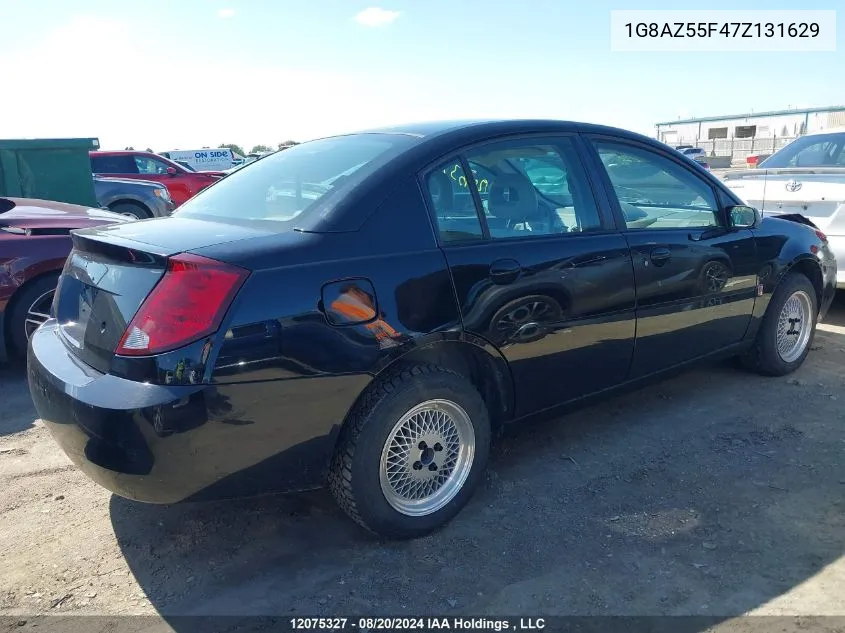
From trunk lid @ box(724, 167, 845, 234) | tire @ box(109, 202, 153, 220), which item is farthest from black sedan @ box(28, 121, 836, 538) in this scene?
tire @ box(109, 202, 153, 220)

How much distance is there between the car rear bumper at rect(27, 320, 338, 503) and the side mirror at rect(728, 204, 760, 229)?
8.97ft

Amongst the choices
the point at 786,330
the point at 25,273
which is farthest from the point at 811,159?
the point at 25,273

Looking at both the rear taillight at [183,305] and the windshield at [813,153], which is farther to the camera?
the windshield at [813,153]

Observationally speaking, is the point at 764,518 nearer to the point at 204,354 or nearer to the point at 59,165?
the point at 204,354

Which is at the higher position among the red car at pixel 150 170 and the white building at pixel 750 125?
the white building at pixel 750 125

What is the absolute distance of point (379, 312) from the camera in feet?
8.25

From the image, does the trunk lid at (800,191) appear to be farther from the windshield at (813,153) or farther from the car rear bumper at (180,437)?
the car rear bumper at (180,437)

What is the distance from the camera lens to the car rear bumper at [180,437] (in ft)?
7.26

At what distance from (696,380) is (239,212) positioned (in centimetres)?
326

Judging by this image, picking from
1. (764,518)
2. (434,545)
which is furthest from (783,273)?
(434,545)

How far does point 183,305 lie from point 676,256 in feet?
8.24

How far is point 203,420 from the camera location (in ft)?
7.30

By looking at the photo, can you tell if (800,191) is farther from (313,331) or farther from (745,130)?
(745,130)

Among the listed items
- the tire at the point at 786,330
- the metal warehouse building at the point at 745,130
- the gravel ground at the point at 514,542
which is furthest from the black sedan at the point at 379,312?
the metal warehouse building at the point at 745,130
